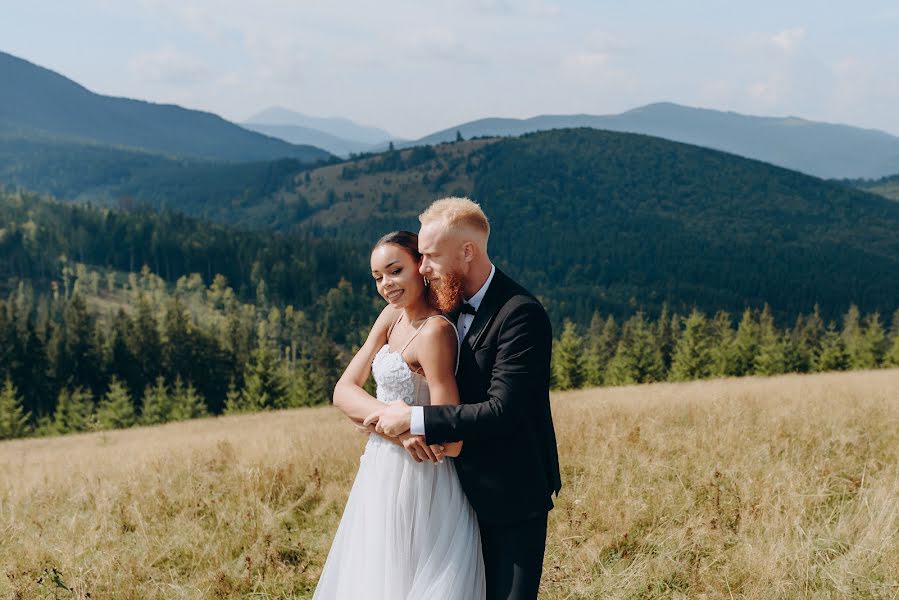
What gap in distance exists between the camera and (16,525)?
20.9 ft

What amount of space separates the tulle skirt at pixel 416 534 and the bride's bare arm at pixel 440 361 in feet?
1.04

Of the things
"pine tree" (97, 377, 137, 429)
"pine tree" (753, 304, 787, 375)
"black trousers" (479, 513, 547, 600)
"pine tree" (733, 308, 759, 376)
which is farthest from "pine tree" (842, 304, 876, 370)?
"black trousers" (479, 513, 547, 600)

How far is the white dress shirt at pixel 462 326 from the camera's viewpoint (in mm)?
3082

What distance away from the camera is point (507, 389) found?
302cm

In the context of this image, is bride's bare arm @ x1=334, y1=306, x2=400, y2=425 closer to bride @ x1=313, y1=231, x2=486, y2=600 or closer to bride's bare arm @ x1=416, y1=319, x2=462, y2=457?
bride @ x1=313, y1=231, x2=486, y2=600

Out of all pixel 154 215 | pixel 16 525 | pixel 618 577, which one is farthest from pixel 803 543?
pixel 154 215

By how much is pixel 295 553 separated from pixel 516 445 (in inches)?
139

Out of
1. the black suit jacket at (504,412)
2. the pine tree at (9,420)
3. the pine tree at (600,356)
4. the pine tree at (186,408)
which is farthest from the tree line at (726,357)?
the black suit jacket at (504,412)

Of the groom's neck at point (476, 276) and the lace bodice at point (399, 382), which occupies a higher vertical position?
the groom's neck at point (476, 276)

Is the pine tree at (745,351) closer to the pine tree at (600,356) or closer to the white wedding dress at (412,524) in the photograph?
the pine tree at (600,356)

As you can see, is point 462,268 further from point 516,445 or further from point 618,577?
point 618,577

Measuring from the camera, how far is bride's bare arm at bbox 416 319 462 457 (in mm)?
3148

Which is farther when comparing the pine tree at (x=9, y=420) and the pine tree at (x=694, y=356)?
the pine tree at (x=694, y=356)

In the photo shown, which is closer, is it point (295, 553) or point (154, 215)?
point (295, 553)
